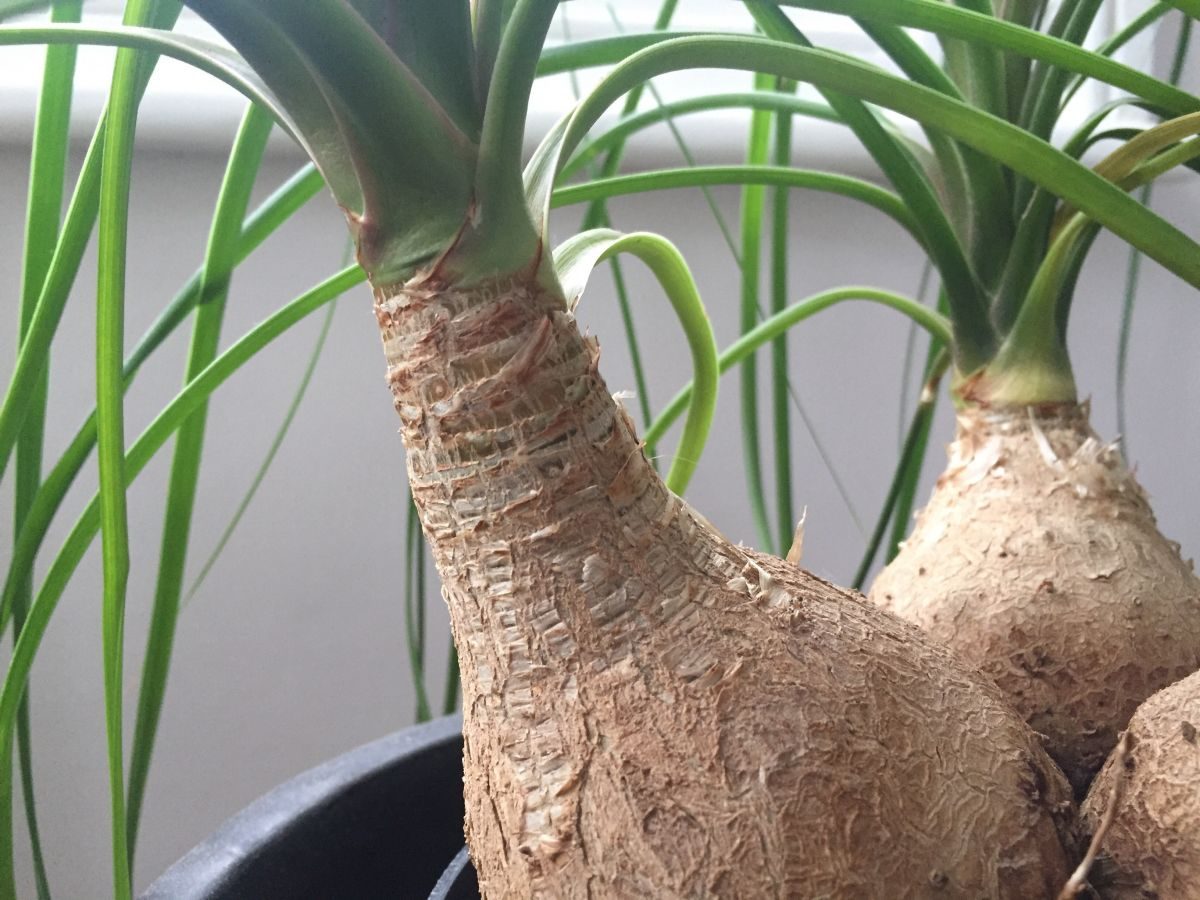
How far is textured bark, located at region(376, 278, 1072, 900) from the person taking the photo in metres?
0.23

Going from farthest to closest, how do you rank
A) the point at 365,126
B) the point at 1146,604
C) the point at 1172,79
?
the point at 1172,79
the point at 1146,604
the point at 365,126

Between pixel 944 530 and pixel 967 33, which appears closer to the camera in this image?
pixel 967 33

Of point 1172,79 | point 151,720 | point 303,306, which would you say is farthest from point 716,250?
point 151,720

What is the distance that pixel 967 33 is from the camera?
264 millimetres

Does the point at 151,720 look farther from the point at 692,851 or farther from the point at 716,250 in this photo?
the point at 716,250

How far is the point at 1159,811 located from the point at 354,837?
34 cm

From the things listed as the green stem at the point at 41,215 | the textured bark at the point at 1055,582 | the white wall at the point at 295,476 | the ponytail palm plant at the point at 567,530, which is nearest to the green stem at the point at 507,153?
the ponytail palm plant at the point at 567,530

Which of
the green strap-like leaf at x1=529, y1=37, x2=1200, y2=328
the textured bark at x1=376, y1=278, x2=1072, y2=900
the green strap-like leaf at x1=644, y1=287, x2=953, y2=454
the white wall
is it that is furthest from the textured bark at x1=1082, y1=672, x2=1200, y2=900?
the white wall

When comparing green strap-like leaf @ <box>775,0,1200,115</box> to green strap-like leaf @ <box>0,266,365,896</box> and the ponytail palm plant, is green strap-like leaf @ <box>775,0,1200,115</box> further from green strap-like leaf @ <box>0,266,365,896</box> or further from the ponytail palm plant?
green strap-like leaf @ <box>0,266,365,896</box>

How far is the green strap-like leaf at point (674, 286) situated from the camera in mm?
276

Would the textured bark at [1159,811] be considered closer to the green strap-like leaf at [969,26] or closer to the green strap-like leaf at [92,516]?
the green strap-like leaf at [969,26]

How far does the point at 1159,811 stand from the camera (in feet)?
0.82

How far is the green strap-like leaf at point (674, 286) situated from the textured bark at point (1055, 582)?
0.11 metres

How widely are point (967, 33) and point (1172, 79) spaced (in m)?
0.31
